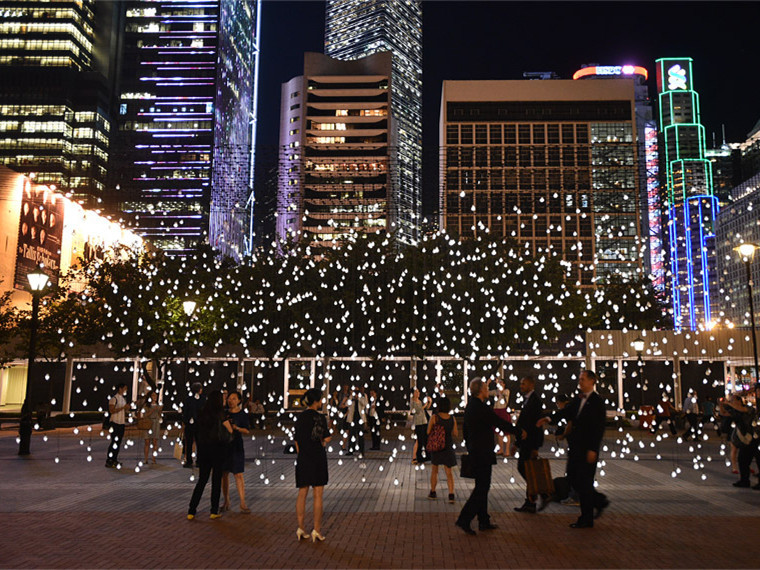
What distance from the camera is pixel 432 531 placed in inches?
304

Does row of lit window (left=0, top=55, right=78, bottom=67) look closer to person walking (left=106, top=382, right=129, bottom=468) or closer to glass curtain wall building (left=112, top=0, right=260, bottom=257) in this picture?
glass curtain wall building (left=112, top=0, right=260, bottom=257)

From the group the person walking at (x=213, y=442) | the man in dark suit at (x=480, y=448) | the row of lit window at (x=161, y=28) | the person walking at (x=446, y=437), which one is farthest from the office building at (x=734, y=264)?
the person walking at (x=213, y=442)

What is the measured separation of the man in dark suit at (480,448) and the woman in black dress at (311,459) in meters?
1.77

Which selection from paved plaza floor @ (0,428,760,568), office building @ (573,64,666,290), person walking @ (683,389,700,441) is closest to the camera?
paved plaza floor @ (0,428,760,568)

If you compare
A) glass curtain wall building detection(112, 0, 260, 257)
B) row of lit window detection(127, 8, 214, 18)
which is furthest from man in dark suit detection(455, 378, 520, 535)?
row of lit window detection(127, 8, 214, 18)

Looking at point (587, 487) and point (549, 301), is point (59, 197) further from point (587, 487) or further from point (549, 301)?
point (587, 487)

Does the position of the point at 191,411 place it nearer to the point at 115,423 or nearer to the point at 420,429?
the point at 115,423

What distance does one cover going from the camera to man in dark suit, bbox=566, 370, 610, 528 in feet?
25.7

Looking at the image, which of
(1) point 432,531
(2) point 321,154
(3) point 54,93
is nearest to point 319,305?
(1) point 432,531

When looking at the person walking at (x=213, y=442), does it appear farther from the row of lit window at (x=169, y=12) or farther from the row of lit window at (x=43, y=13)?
the row of lit window at (x=169, y=12)

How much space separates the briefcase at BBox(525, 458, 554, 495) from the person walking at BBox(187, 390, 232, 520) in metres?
4.08

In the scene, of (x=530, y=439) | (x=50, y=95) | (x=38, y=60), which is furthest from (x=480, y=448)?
(x=38, y=60)

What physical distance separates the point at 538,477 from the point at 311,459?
3188 millimetres

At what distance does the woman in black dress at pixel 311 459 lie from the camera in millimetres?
7230
